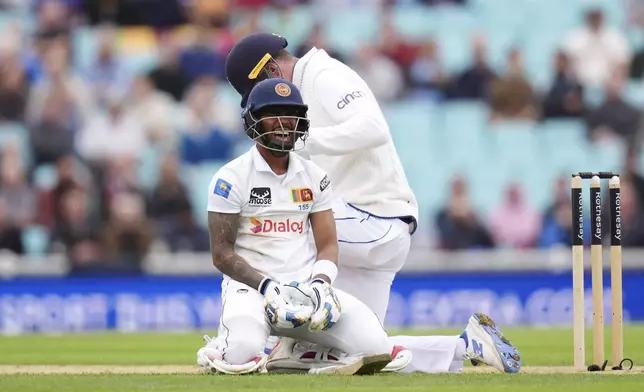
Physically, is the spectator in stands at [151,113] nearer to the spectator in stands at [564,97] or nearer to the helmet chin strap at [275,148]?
the spectator in stands at [564,97]

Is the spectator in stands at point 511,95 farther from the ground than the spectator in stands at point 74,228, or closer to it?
farther from the ground

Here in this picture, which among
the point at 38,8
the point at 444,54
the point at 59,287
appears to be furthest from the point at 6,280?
the point at 444,54

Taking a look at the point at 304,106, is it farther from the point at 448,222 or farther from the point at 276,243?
the point at 448,222

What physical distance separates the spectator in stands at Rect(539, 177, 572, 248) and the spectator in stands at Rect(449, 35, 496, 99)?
2217mm

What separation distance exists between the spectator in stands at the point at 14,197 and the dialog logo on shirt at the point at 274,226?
319 inches

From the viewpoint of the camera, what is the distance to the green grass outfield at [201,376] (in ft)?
19.6

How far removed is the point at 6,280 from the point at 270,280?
791cm

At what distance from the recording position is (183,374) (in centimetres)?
702

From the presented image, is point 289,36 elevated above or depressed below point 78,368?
above

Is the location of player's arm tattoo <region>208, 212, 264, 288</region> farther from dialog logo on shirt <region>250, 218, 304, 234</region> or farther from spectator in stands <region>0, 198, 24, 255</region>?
spectator in stands <region>0, 198, 24, 255</region>

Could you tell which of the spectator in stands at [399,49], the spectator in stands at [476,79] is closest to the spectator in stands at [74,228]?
the spectator in stands at [399,49]

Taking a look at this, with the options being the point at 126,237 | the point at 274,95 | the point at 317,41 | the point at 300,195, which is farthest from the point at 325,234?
the point at 317,41

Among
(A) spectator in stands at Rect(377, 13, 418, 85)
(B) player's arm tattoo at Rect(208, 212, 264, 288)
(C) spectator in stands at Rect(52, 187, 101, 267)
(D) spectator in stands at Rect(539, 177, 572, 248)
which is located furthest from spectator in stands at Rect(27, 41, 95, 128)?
(B) player's arm tattoo at Rect(208, 212, 264, 288)

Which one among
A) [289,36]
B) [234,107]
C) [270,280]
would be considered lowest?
[270,280]
